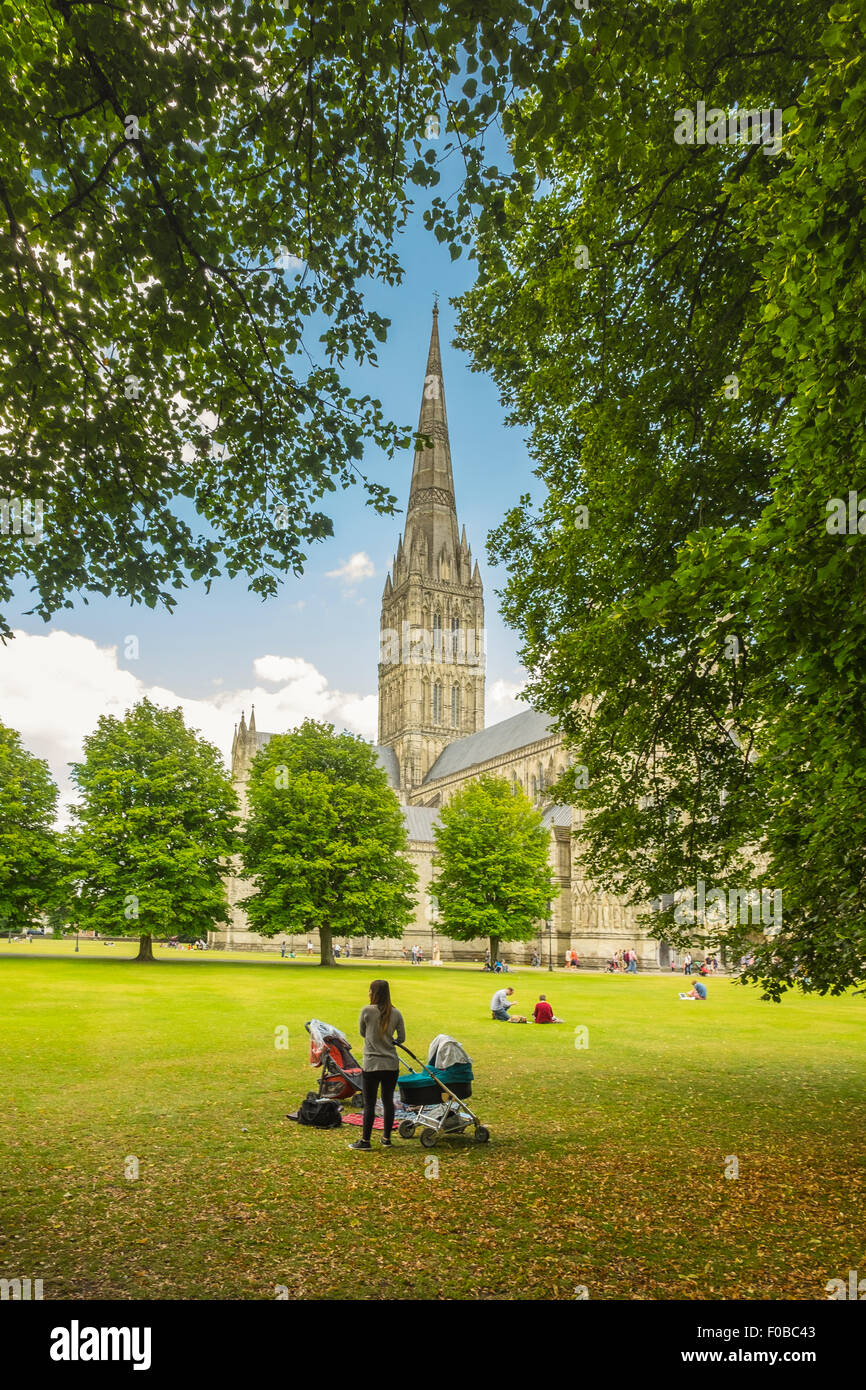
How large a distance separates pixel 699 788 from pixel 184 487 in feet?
24.2

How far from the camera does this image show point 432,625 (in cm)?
10219

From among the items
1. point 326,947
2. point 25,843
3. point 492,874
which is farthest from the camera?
point 492,874

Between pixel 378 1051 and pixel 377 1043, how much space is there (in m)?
0.09

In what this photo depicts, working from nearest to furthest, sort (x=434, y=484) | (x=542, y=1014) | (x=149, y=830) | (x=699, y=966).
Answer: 1. (x=542, y=1014)
2. (x=149, y=830)
3. (x=699, y=966)
4. (x=434, y=484)

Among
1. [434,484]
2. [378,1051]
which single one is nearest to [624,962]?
[378,1051]

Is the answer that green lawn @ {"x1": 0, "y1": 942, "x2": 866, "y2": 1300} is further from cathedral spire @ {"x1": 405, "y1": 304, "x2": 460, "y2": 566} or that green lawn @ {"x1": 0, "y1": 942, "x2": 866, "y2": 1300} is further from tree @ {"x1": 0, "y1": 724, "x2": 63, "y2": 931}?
cathedral spire @ {"x1": 405, "y1": 304, "x2": 460, "y2": 566}

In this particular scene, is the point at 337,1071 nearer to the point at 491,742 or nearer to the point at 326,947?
the point at 326,947

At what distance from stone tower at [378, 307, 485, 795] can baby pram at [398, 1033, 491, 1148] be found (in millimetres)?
88966

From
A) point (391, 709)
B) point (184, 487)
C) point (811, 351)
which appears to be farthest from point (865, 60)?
point (391, 709)

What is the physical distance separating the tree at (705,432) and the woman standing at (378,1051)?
4.26 metres

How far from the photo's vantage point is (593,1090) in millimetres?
12039

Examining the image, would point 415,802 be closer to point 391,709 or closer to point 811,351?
point 391,709

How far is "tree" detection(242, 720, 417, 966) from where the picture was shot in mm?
40031

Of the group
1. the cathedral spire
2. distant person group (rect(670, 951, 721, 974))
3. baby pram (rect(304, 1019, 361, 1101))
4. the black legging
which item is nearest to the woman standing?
the black legging
